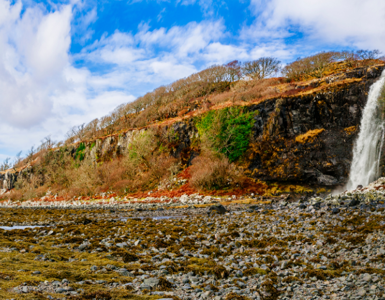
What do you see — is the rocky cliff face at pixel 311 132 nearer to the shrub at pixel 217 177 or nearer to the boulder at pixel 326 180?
the boulder at pixel 326 180

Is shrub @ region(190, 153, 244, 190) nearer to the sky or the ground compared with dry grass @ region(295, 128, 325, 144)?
nearer to the ground

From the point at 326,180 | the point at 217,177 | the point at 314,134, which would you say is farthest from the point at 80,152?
the point at 326,180

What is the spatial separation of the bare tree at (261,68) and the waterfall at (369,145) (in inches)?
1536

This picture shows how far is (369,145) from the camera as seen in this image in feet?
96.4

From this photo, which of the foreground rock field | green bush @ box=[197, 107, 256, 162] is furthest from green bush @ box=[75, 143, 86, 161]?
the foreground rock field

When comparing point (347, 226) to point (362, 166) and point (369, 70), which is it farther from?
point (369, 70)

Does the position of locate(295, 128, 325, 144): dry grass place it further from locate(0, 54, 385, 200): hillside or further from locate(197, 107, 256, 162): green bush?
locate(197, 107, 256, 162): green bush

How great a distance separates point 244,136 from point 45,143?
3108 inches

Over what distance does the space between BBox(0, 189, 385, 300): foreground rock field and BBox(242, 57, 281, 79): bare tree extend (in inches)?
2465

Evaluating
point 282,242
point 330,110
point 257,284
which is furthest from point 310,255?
point 330,110

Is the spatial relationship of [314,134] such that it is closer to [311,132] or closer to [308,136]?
[311,132]

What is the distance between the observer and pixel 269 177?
113 feet

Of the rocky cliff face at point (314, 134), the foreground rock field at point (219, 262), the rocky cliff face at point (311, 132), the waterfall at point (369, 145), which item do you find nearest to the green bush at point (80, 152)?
the rocky cliff face at point (311, 132)

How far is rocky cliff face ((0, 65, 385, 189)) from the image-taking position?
32.7 m
